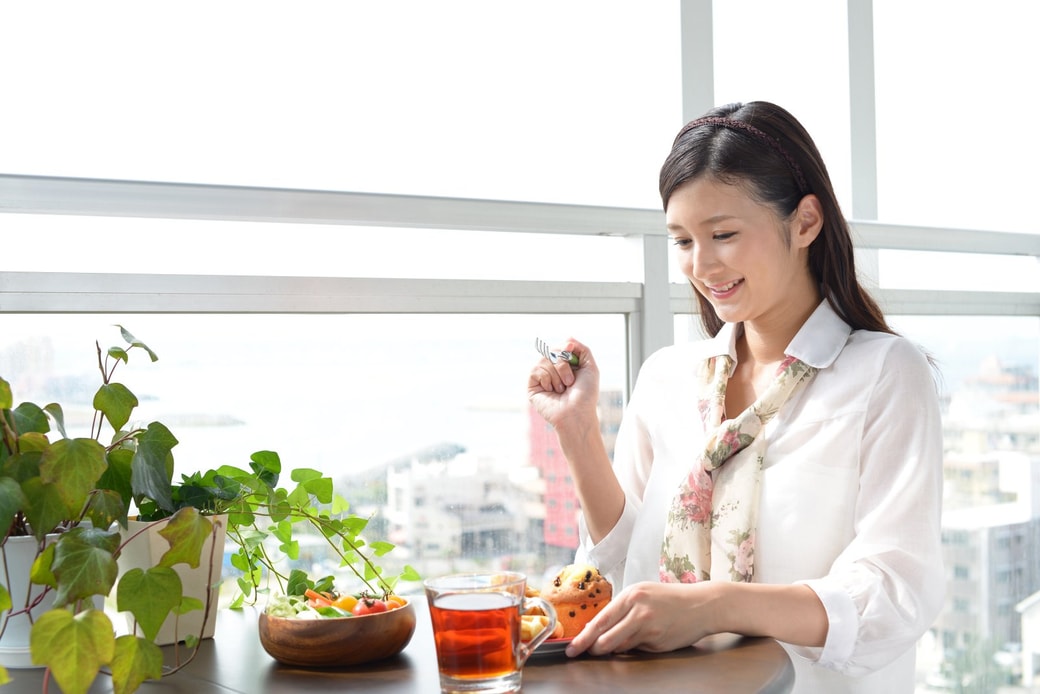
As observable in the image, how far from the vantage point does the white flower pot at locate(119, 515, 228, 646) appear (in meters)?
1.36

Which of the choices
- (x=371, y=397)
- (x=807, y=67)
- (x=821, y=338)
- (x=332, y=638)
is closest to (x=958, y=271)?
(x=807, y=67)

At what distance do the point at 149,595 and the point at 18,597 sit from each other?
270 millimetres

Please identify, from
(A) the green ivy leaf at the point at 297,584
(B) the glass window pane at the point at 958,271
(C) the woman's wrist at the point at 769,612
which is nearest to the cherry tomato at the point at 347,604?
(A) the green ivy leaf at the point at 297,584

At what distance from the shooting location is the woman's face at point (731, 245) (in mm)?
1678

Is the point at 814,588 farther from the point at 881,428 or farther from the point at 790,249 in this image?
the point at 790,249

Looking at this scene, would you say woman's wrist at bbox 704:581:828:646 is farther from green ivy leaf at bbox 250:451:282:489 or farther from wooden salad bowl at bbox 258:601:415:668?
green ivy leaf at bbox 250:451:282:489

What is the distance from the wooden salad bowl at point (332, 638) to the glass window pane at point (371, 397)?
0.72m

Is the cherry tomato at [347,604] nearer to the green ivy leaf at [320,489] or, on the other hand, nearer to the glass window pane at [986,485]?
the green ivy leaf at [320,489]

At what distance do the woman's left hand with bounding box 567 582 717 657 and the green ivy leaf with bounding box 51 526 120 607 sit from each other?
516mm

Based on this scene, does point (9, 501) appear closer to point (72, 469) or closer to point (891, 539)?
point (72, 469)

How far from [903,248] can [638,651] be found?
1931mm

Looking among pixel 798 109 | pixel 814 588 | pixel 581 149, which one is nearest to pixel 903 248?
pixel 798 109

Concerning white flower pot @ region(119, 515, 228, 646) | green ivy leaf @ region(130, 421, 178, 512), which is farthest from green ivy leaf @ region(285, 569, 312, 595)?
green ivy leaf @ region(130, 421, 178, 512)

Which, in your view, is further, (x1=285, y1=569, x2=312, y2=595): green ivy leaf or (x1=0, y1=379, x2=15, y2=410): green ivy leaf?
(x1=285, y1=569, x2=312, y2=595): green ivy leaf
